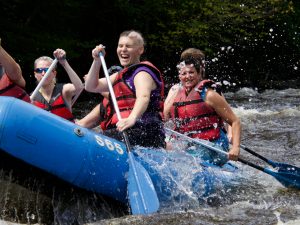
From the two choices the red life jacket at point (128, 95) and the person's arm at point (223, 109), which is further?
the person's arm at point (223, 109)

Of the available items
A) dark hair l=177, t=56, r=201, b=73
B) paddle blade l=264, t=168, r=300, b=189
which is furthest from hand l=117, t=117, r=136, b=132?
paddle blade l=264, t=168, r=300, b=189

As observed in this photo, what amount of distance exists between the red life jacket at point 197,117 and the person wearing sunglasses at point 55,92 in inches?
35.0

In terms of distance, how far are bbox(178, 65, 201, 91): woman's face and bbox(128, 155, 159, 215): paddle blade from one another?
4.25ft

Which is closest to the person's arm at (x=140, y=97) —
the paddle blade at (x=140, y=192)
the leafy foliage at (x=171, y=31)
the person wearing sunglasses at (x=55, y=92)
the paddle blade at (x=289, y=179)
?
the paddle blade at (x=140, y=192)

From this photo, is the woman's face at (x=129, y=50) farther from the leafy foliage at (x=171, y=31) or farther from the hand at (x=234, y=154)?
the leafy foliage at (x=171, y=31)

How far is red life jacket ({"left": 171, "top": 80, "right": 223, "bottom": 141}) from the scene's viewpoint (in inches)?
195

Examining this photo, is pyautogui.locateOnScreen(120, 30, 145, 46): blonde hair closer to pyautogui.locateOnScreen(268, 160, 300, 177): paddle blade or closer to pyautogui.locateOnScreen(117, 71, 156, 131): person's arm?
pyautogui.locateOnScreen(117, 71, 156, 131): person's arm

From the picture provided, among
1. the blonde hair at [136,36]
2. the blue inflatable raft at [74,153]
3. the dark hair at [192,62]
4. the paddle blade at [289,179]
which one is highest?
the blonde hair at [136,36]

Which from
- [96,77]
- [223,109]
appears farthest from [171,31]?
[96,77]

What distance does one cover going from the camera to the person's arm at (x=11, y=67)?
13.2 ft

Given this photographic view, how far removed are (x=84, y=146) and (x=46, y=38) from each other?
9529mm

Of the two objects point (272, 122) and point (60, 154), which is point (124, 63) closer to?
point (60, 154)

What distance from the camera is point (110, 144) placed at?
399 centimetres

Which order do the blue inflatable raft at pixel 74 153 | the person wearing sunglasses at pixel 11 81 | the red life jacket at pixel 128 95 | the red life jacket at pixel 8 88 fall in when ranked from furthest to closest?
the red life jacket at pixel 128 95 < the red life jacket at pixel 8 88 < the person wearing sunglasses at pixel 11 81 < the blue inflatable raft at pixel 74 153
